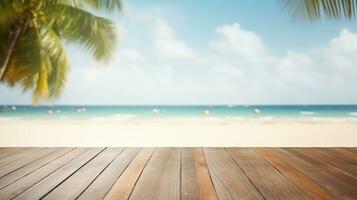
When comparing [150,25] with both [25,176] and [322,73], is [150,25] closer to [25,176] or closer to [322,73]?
[322,73]

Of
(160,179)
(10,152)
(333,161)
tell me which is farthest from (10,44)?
(333,161)

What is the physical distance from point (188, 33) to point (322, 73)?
8234 mm

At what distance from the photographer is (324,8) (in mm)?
3021

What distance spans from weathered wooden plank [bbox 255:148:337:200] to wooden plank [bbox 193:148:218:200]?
0.51 metres

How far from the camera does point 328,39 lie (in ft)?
68.1

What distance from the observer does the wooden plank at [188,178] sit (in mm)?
2027

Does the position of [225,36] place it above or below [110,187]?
above

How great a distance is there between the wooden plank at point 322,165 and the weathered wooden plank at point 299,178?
8.0 inches

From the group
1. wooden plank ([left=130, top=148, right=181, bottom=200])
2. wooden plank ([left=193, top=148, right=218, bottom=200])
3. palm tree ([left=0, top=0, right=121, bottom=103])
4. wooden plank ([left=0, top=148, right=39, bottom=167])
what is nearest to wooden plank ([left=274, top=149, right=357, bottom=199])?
wooden plank ([left=193, top=148, right=218, bottom=200])

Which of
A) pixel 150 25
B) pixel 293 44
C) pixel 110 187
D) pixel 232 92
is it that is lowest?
pixel 110 187

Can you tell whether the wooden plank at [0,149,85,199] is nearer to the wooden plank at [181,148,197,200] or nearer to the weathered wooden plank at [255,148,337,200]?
the wooden plank at [181,148,197,200]

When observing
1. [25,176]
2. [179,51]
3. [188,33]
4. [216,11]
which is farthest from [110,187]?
[179,51]

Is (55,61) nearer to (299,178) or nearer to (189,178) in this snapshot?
(189,178)

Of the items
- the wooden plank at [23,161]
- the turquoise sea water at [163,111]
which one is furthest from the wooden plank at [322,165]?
the turquoise sea water at [163,111]
